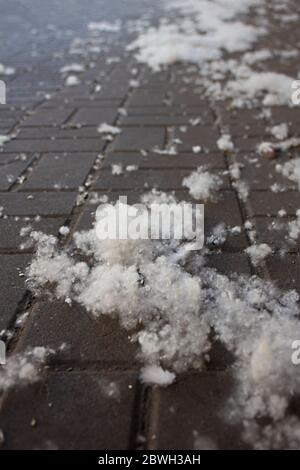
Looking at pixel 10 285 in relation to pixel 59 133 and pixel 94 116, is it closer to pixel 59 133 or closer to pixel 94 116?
pixel 59 133

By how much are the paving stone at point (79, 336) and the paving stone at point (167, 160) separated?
Result: 1394mm

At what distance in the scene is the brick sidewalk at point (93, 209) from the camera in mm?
1287

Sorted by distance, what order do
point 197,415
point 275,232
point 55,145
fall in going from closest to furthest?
point 197,415 → point 275,232 → point 55,145

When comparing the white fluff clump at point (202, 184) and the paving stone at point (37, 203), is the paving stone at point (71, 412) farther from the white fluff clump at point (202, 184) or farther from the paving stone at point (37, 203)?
the white fluff clump at point (202, 184)

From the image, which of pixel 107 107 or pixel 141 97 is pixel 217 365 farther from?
pixel 141 97

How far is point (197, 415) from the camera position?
1.30 metres

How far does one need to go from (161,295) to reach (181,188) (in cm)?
100

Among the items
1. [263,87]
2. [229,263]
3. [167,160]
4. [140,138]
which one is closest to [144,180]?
[167,160]

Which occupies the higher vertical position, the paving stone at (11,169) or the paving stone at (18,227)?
the paving stone at (11,169)

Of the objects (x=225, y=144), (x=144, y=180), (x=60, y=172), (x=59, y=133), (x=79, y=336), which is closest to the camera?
(x=79, y=336)

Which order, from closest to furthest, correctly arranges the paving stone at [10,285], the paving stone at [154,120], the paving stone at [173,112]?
the paving stone at [10,285] < the paving stone at [154,120] < the paving stone at [173,112]

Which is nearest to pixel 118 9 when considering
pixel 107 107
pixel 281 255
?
pixel 107 107

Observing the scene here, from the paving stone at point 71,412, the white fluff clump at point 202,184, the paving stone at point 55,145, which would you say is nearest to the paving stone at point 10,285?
the paving stone at point 71,412

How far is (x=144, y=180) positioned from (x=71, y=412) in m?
1.60
